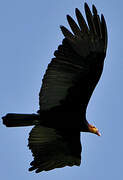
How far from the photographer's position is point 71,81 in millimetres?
17188

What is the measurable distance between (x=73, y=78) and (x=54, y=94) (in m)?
0.59

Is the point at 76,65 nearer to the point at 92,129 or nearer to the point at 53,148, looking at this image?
the point at 92,129

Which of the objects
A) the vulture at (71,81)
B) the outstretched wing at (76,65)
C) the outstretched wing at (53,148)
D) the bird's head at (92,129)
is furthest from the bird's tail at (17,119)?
the bird's head at (92,129)

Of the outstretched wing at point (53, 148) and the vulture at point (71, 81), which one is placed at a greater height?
the vulture at point (71, 81)

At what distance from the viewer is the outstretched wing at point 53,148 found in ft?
58.9

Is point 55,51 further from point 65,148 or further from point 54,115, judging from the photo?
point 65,148

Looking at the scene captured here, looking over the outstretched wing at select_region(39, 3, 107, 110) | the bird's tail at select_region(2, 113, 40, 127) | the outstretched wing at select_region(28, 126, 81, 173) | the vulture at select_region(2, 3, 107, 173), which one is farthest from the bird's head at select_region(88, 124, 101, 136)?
the bird's tail at select_region(2, 113, 40, 127)

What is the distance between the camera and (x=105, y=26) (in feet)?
54.5

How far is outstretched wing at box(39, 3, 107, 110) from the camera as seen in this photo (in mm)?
16781

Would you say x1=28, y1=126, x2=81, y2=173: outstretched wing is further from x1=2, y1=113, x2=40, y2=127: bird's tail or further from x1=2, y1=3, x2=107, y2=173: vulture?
x1=2, y1=113, x2=40, y2=127: bird's tail

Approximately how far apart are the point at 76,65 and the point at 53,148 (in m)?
2.43

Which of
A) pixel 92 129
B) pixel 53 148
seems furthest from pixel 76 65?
pixel 53 148

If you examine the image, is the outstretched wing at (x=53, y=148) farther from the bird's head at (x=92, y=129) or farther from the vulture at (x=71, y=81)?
the bird's head at (x=92, y=129)

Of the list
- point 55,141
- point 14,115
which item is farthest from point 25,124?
point 55,141
